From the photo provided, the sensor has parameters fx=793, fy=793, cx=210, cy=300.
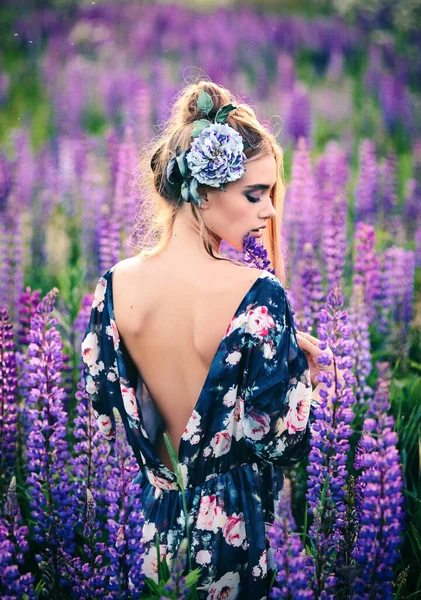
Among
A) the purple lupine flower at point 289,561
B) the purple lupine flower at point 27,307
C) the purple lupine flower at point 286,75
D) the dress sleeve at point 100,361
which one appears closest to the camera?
the purple lupine flower at point 289,561

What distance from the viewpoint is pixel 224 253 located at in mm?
3805

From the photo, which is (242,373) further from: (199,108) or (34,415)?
(199,108)

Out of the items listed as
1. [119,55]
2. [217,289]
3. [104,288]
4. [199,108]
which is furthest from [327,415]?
[119,55]

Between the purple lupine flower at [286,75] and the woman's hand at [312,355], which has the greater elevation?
the purple lupine flower at [286,75]

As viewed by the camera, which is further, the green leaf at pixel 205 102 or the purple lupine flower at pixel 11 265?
the purple lupine flower at pixel 11 265

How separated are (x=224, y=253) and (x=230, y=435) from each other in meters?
1.45

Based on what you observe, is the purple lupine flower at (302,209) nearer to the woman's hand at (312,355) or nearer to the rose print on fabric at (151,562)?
the woman's hand at (312,355)

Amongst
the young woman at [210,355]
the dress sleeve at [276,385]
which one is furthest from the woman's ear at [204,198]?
the dress sleeve at [276,385]

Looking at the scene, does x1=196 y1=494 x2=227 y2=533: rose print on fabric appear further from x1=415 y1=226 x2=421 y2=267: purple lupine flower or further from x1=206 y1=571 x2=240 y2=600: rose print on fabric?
x1=415 y1=226 x2=421 y2=267: purple lupine flower

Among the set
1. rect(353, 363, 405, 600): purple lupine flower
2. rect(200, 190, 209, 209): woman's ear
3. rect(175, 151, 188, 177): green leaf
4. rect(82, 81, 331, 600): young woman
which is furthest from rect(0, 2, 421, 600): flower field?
rect(175, 151, 188, 177): green leaf

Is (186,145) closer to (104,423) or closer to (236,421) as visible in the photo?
(236,421)

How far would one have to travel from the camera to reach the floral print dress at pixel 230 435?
94.1 inches

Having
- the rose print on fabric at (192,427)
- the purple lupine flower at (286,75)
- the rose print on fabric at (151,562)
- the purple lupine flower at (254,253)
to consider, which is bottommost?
the rose print on fabric at (151,562)

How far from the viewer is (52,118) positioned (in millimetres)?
9164
